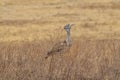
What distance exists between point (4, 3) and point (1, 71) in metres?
37.6

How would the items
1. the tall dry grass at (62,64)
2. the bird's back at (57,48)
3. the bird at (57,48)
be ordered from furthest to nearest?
the bird's back at (57,48) → the bird at (57,48) → the tall dry grass at (62,64)

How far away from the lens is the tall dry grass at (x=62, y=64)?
7152mm

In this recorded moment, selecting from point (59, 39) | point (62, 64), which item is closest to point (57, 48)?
point (59, 39)

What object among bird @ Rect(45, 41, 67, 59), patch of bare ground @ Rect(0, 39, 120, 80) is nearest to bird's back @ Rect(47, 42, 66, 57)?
bird @ Rect(45, 41, 67, 59)

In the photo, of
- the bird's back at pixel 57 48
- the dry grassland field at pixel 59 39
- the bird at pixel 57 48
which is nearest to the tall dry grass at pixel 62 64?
the dry grassland field at pixel 59 39

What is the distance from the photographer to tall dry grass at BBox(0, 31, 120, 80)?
715cm

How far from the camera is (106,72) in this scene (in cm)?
732

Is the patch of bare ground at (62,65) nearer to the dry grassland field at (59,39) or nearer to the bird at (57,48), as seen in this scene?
the dry grassland field at (59,39)

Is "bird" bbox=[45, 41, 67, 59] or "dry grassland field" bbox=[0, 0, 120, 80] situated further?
"bird" bbox=[45, 41, 67, 59]

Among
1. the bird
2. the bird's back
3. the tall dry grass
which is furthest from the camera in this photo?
the bird's back

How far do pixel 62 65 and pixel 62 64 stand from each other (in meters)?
0.05

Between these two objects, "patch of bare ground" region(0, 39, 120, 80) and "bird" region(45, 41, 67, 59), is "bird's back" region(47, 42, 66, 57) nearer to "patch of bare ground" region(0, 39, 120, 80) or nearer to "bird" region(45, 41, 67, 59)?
"bird" region(45, 41, 67, 59)

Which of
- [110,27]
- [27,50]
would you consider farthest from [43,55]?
[110,27]

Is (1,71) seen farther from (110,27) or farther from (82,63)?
(110,27)
